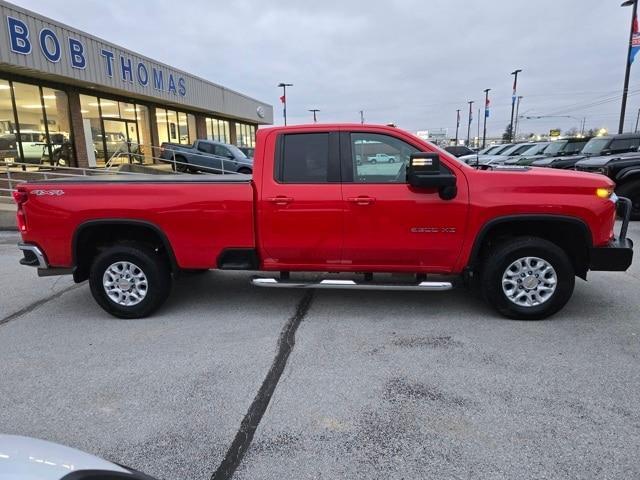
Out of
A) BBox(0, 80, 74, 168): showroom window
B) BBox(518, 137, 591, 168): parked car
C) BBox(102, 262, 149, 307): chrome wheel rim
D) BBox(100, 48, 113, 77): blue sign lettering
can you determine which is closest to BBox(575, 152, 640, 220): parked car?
BBox(518, 137, 591, 168): parked car

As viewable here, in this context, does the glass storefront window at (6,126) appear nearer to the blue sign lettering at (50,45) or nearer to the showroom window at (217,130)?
the blue sign lettering at (50,45)

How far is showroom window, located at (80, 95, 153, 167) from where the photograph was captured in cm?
1808

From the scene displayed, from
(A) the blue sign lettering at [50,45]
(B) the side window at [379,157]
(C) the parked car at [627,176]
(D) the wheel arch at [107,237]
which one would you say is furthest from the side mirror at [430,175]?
(A) the blue sign lettering at [50,45]

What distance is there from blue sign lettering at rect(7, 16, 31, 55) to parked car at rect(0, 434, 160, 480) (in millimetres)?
14590

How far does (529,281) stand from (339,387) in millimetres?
2224

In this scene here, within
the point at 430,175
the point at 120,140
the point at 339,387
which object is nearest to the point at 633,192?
the point at 430,175

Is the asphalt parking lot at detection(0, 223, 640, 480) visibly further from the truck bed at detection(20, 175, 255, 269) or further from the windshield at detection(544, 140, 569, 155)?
the windshield at detection(544, 140, 569, 155)

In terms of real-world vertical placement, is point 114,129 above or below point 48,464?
above

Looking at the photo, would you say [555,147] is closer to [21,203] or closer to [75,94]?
[75,94]

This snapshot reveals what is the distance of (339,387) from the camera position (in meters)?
3.31

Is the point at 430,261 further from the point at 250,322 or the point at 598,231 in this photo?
the point at 250,322

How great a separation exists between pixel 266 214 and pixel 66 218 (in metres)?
2.02

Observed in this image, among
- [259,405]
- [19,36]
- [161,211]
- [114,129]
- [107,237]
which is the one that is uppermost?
[19,36]

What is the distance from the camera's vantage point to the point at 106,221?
4.59 metres
